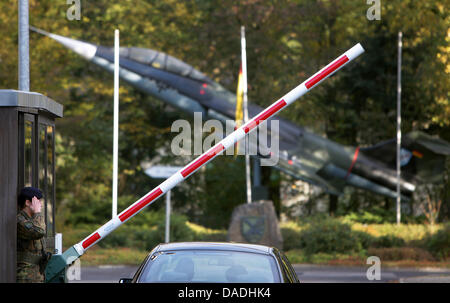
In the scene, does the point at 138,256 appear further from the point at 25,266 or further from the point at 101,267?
the point at 25,266

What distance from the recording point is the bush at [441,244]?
25.9 m

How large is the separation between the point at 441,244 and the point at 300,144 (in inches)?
367

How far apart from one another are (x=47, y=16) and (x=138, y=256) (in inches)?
558

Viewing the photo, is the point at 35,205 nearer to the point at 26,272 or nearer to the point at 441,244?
the point at 26,272

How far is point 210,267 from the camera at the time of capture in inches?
344

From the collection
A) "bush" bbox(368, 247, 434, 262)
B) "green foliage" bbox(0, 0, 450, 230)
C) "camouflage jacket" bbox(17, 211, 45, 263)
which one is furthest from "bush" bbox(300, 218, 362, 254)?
"camouflage jacket" bbox(17, 211, 45, 263)

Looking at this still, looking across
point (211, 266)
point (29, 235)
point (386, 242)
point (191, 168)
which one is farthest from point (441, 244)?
point (29, 235)

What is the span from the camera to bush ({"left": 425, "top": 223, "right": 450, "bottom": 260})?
2592 centimetres

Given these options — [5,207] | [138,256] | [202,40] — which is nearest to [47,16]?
[202,40]

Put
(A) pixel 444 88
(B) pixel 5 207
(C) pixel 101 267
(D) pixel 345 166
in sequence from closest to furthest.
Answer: (B) pixel 5 207 → (C) pixel 101 267 → (A) pixel 444 88 → (D) pixel 345 166

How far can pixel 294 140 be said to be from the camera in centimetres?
3434

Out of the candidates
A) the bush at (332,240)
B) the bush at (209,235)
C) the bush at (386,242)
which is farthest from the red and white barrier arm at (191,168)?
the bush at (209,235)

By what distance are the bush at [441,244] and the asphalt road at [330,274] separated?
190 cm

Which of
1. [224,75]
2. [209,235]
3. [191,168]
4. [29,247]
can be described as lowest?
[29,247]
